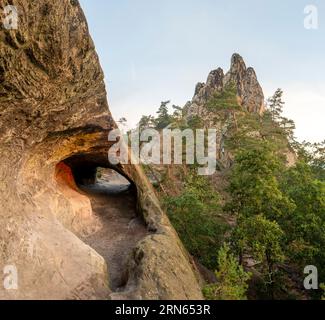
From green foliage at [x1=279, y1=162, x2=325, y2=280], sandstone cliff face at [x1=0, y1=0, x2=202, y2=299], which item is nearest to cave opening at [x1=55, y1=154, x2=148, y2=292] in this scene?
sandstone cliff face at [x1=0, y1=0, x2=202, y2=299]

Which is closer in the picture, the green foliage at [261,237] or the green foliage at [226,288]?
the green foliage at [226,288]

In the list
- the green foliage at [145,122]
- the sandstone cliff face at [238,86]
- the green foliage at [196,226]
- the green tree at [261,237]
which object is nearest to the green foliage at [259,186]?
the green tree at [261,237]

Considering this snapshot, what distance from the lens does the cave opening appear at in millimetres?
12641

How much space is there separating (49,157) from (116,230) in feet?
16.2

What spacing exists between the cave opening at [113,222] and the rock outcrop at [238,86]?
147 ft

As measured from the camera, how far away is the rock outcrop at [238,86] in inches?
2459

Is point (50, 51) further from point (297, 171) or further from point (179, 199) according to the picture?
point (297, 171)

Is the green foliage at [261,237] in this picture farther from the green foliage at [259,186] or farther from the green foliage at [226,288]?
the green foliage at [226,288]

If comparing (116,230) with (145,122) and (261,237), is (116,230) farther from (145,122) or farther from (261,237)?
(145,122)

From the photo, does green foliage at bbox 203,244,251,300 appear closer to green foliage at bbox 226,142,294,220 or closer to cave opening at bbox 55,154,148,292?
cave opening at bbox 55,154,148,292

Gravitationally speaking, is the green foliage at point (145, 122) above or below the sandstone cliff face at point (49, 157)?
above

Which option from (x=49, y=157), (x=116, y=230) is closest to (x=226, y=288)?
(x=116, y=230)
